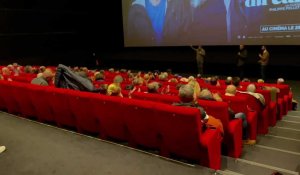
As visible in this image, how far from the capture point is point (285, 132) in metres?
4.41

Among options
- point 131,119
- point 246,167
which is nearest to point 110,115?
point 131,119

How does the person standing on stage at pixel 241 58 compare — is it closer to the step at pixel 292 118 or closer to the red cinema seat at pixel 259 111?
the step at pixel 292 118

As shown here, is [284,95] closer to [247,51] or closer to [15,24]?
[247,51]

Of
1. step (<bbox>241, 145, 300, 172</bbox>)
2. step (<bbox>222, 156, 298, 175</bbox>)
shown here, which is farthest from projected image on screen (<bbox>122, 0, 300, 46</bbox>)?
step (<bbox>222, 156, 298, 175</bbox>)

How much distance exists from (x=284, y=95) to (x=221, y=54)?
15.2 feet

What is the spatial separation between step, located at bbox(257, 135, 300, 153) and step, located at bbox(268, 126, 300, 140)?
0.20m

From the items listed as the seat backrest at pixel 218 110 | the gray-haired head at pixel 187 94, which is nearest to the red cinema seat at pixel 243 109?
the seat backrest at pixel 218 110

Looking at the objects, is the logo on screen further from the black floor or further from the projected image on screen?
the black floor

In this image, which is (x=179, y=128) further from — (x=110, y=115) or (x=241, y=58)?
(x=241, y=58)

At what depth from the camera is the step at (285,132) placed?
13.9 ft

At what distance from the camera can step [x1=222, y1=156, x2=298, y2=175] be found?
9.12 feet

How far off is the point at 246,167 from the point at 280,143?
119cm

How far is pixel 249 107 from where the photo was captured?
410 cm

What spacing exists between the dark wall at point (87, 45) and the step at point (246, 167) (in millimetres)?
6520
